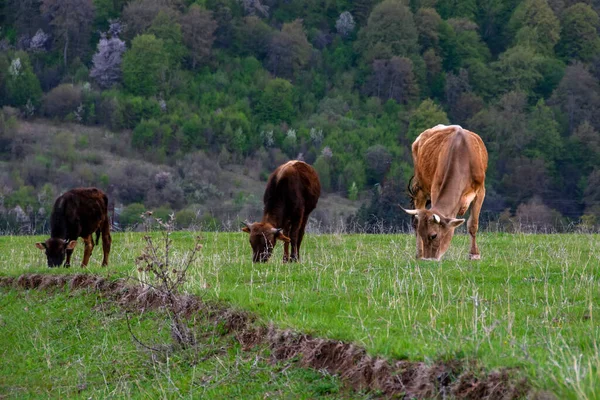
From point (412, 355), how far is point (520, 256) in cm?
913

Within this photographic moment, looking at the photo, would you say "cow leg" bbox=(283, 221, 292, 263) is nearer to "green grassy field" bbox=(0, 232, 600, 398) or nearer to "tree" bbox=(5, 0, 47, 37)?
"green grassy field" bbox=(0, 232, 600, 398)

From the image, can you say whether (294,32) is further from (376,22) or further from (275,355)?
(275,355)

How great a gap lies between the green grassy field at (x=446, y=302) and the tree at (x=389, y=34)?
72505mm

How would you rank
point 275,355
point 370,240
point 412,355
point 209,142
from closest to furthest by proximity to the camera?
point 412,355 → point 275,355 → point 370,240 → point 209,142

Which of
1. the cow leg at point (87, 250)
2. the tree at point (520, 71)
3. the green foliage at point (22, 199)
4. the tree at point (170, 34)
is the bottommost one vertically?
the green foliage at point (22, 199)

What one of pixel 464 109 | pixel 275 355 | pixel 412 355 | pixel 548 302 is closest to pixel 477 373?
pixel 412 355

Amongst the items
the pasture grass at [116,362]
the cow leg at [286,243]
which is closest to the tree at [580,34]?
the cow leg at [286,243]

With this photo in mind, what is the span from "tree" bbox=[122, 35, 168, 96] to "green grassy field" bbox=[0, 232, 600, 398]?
224 ft

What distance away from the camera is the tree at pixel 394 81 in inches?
3474

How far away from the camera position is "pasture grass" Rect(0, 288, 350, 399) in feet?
31.0

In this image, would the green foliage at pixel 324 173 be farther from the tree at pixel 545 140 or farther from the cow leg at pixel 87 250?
the cow leg at pixel 87 250

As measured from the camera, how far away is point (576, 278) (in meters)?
12.9

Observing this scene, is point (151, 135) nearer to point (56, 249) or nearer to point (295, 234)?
point (56, 249)

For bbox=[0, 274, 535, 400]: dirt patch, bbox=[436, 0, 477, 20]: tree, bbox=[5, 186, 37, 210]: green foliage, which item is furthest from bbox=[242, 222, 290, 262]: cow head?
bbox=[436, 0, 477, 20]: tree
